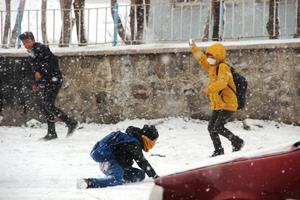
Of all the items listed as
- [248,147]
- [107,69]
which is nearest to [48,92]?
[107,69]

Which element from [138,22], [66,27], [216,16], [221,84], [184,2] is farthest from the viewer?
[184,2]

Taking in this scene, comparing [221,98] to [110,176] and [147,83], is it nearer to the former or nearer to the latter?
[110,176]

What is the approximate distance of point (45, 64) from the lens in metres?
9.42

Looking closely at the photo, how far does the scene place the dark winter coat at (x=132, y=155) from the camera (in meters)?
5.48

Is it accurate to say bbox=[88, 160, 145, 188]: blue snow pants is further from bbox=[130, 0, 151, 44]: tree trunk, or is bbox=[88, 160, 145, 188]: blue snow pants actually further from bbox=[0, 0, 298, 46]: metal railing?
bbox=[130, 0, 151, 44]: tree trunk

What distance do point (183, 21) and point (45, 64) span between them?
3.81 meters

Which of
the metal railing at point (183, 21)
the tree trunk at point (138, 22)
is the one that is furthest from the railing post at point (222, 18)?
the tree trunk at point (138, 22)

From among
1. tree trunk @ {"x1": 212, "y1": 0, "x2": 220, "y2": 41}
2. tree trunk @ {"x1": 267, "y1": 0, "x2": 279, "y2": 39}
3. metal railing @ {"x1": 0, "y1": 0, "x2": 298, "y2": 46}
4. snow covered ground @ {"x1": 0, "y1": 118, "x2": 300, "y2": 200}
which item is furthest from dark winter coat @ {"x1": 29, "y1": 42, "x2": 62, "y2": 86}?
tree trunk @ {"x1": 267, "y1": 0, "x2": 279, "y2": 39}

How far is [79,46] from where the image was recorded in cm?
1176

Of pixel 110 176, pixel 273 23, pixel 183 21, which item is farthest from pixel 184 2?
pixel 110 176

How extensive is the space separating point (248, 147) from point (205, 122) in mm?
1784

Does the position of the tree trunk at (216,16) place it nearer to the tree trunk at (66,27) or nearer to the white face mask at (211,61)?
the tree trunk at (66,27)

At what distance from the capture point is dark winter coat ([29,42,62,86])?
9366mm

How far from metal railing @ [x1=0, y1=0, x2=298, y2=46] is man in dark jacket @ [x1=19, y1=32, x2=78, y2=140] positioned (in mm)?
2238
